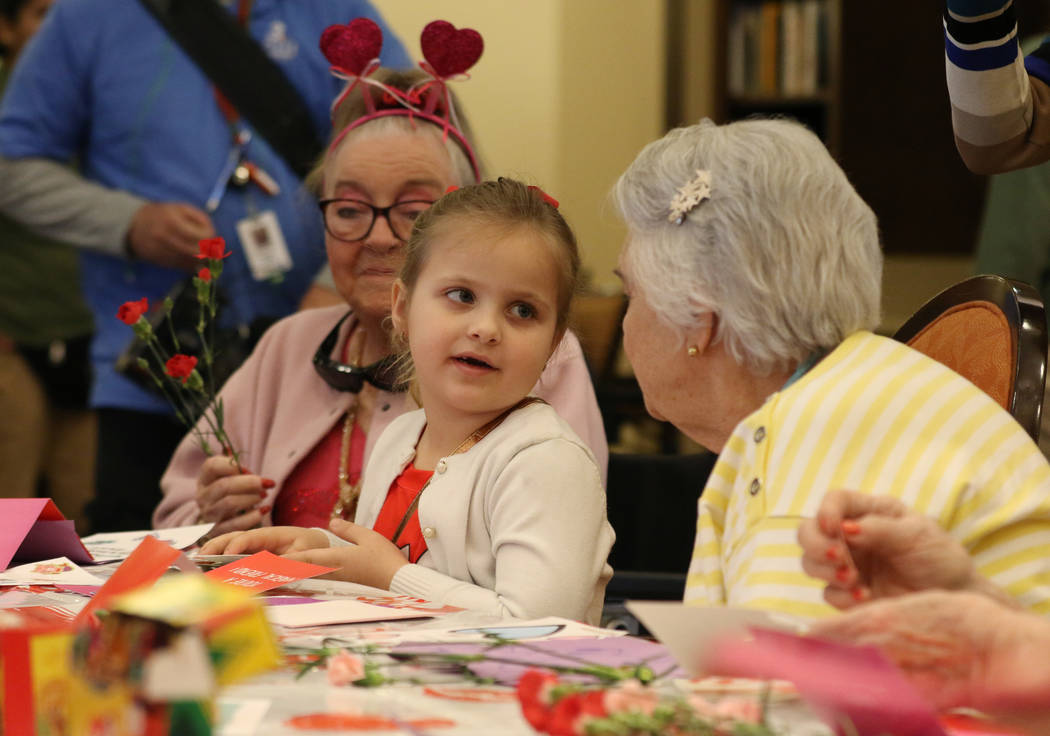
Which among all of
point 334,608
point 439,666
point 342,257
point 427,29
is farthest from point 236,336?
point 439,666

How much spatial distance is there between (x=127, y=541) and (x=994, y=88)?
140 cm

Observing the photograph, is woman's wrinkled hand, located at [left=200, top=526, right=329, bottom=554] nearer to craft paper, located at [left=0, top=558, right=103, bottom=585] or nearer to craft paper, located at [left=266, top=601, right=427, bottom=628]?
craft paper, located at [left=0, top=558, right=103, bottom=585]

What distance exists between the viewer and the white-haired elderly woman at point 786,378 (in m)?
1.03

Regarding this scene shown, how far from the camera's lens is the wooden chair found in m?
1.25

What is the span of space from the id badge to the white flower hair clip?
1.67 m

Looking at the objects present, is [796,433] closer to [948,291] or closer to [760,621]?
[760,621]

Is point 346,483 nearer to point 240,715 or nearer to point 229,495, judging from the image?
point 229,495

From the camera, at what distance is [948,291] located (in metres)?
1.50

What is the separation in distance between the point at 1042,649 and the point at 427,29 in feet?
5.00

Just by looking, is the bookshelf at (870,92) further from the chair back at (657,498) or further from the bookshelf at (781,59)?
the chair back at (657,498)

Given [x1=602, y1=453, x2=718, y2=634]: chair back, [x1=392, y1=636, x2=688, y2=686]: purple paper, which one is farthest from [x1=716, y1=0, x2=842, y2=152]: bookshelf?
[x1=392, y1=636, x2=688, y2=686]: purple paper

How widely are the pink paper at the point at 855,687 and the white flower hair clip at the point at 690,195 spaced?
22.4 inches

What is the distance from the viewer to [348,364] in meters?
2.04

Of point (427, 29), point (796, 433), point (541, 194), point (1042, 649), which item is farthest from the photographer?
point (427, 29)
